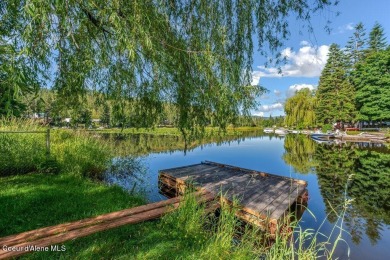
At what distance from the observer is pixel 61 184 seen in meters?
6.40

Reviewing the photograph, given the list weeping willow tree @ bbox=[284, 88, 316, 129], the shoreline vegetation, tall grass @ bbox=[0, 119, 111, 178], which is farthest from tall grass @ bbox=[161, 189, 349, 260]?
weeping willow tree @ bbox=[284, 88, 316, 129]

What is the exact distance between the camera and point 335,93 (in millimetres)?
36250

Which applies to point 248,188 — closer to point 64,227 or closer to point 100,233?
point 100,233

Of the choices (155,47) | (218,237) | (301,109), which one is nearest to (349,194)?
(218,237)

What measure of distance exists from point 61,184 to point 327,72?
144 ft

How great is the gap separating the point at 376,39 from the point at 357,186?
37951mm

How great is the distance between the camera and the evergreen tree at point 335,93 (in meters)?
34.5

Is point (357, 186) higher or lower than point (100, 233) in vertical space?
lower

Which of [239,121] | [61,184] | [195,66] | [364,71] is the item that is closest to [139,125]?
[195,66]

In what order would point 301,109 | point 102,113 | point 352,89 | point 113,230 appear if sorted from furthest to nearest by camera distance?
point 301,109
point 352,89
point 113,230
point 102,113

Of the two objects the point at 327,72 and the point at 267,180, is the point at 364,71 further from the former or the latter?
the point at 267,180

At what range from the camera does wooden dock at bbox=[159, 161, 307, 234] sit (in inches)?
205

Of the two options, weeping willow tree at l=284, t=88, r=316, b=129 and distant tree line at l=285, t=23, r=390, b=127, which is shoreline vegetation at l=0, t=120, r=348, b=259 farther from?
weeping willow tree at l=284, t=88, r=316, b=129

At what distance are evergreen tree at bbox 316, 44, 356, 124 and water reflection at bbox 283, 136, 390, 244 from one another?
20.6 m
